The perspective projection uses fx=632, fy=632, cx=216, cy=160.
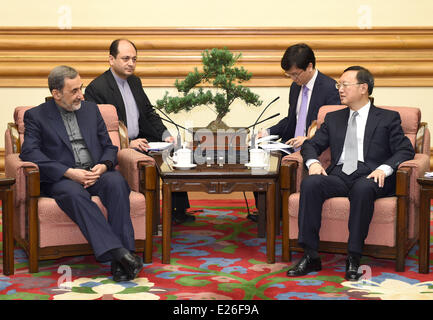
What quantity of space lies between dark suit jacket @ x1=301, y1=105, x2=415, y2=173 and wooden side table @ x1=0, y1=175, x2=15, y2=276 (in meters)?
1.88

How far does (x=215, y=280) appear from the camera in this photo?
3713 millimetres

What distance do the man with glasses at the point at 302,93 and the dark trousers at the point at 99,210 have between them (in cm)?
145

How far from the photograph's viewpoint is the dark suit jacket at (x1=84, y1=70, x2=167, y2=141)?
16.5ft

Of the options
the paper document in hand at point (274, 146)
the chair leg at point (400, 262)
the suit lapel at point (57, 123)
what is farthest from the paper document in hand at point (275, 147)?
the suit lapel at point (57, 123)

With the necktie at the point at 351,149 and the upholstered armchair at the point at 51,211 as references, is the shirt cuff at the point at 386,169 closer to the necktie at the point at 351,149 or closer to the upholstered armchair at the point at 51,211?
the necktie at the point at 351,149

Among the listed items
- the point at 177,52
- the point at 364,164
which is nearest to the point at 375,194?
the point at 364,164

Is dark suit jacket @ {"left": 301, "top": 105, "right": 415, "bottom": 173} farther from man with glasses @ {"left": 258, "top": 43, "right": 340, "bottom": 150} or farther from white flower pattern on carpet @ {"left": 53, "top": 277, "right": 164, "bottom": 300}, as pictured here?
white flower pattern on carpet @ {"left": 53, "top": 277, "right": 164, "bottom": 300}

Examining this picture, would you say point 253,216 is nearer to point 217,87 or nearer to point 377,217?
point 217,87

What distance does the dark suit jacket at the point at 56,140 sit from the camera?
3986 millimetres

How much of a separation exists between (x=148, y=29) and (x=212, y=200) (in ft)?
5.96

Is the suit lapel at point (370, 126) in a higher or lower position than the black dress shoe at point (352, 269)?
higher

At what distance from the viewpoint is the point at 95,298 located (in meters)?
3.35

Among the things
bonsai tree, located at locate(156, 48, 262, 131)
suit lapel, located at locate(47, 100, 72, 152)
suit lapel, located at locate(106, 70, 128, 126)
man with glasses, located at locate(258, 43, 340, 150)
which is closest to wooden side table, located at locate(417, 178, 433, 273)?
man with glasses, located at locate(258, 43, 340, 150)

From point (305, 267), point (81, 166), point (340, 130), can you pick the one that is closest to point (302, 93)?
point (340, 130)
